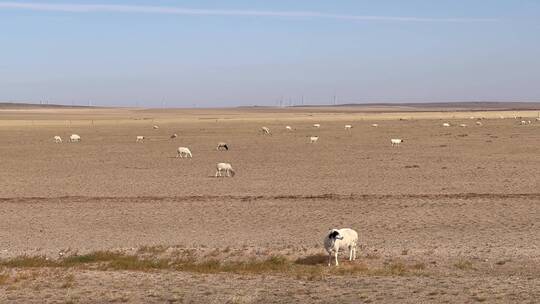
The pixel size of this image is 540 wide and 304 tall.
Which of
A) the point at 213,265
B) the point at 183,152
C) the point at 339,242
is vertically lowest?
the point at 213,265

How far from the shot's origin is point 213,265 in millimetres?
15219

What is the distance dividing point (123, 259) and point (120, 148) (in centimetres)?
3322

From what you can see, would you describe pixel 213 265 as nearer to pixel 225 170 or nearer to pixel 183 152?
pixel 225 170

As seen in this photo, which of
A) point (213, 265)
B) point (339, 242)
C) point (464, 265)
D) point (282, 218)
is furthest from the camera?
point (282, 218)

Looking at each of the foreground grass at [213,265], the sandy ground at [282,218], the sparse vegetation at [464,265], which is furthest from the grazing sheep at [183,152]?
the sparse vegetation at [464,265]

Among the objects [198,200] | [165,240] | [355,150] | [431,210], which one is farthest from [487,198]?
[355,150]

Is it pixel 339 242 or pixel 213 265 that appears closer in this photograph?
pixel 339 242

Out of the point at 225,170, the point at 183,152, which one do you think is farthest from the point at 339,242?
the point at 183,152

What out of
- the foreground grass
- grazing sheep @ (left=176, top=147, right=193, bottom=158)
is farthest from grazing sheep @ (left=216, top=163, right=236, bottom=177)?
the foreground grass

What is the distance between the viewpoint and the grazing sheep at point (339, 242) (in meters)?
14.7

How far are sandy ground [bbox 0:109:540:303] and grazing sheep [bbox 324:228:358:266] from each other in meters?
0.37

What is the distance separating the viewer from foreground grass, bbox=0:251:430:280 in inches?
562

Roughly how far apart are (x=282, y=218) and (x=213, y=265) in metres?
6.08

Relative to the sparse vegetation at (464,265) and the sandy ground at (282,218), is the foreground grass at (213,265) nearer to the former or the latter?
the sandy ground at (282,218)
